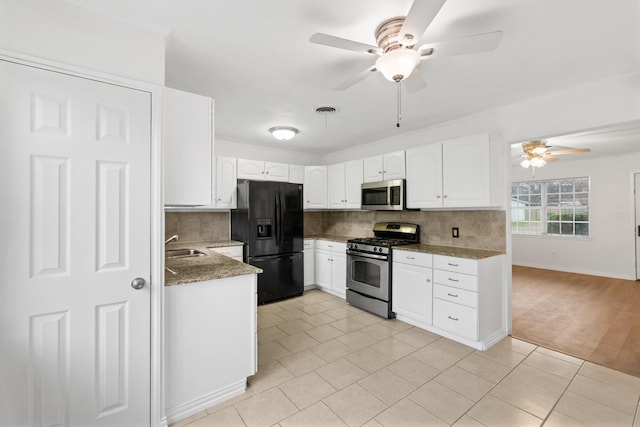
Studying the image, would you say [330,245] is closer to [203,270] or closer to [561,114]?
[203,270]

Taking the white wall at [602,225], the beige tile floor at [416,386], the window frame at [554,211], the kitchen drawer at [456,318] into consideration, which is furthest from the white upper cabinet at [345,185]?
the window frame at [554,211]

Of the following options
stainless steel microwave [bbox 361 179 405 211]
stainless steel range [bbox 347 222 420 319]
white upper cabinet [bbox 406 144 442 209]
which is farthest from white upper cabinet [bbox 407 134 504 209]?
stainless steel range [bbox 347 222 420 319]

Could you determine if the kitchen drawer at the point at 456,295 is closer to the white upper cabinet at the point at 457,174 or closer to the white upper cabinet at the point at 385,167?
the white upper cabinet at the point at 457,174

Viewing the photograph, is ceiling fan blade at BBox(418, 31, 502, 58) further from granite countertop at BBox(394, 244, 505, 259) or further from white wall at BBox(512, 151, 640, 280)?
white wall at BBox(512, 151, 640, 280)

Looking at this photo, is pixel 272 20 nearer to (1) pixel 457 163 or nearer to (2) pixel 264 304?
(1) pixel 457 163

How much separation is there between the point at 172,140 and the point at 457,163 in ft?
9.09

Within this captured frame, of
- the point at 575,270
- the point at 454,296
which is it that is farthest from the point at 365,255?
the point at 575,270

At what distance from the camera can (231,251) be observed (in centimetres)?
394

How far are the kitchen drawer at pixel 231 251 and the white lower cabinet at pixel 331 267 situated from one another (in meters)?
1.32

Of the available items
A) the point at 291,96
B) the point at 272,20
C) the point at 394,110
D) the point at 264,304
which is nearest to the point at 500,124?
the point at 394,110

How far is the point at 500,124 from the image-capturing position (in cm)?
308

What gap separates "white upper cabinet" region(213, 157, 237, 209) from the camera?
404cm

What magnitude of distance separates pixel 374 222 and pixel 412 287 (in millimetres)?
1515

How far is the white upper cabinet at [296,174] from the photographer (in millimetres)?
4742
